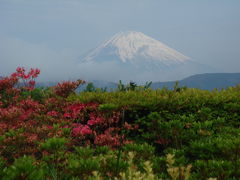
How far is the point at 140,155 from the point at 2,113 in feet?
13.4

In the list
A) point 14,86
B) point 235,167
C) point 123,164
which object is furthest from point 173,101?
point 14,86

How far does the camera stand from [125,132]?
802 cm

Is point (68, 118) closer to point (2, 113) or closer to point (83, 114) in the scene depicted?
point (83, 114)

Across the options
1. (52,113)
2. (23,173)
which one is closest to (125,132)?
(52,113)

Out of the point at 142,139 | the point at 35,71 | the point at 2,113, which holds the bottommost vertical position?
the point at 142,139

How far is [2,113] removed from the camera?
764cm

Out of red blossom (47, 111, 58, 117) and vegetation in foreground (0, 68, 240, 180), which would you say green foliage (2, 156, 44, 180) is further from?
red blossom (47, 111, 58, 117)

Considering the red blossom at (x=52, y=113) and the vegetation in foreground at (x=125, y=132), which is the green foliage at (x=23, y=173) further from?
the red blossom at (x=52, y=113)

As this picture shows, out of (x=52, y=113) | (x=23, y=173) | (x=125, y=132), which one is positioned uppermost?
(x=23, y=173)

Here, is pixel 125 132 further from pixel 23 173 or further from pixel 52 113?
pixel 23 173

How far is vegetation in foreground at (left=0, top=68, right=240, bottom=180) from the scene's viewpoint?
4.35 m

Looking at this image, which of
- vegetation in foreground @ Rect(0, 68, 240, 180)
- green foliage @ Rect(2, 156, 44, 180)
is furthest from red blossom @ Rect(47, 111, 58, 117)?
green foliage @ Rect(2, 156, 44, 180)

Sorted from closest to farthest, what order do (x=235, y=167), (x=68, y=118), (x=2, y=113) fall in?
(x=235, y=167)
(x=2, y=113)
(x=68, y=118)

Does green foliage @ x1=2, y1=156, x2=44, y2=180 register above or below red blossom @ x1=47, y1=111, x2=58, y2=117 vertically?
above
